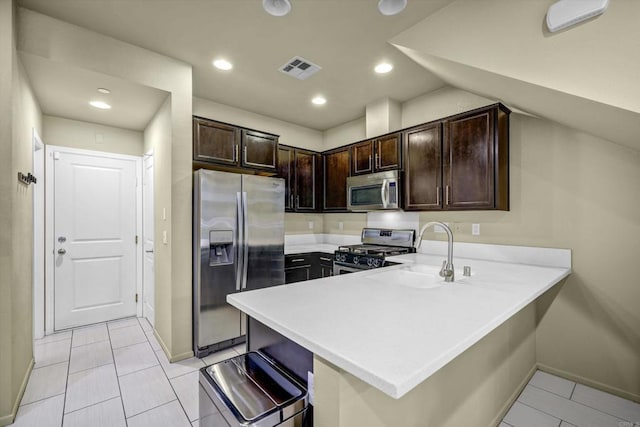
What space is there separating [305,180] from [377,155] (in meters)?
1.21

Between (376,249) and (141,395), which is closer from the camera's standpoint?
(141,395)

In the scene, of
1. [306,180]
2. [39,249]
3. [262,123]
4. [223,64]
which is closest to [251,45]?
[223,64]

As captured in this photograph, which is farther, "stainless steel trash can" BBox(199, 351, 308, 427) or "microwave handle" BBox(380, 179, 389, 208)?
"microwave handle" BBox(380, 179, 389, 208)

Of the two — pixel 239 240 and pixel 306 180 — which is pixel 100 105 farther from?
pixel 306 180

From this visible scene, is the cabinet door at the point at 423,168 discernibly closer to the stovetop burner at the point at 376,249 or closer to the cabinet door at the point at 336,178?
the stovetop burner at the point at 376,249

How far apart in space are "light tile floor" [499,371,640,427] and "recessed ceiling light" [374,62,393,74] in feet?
9.84

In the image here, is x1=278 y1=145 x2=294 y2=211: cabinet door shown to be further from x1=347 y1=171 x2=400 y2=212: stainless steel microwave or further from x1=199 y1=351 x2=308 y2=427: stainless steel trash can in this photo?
x1=199 y1=351 x2=308 y2=427: stainless steel trash can

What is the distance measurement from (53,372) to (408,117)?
4.43 metres

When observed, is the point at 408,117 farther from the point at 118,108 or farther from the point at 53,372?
the point at 53,372

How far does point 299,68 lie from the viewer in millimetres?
2893

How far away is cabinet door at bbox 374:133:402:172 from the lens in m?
3.32

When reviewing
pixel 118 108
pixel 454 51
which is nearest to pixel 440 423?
pixel 454 51

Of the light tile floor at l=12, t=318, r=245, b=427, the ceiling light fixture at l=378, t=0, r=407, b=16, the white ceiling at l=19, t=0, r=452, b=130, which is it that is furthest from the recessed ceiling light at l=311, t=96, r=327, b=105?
the light tile floor at l=12, t=318, r=245, b=427

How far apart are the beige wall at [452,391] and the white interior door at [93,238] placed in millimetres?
3836
